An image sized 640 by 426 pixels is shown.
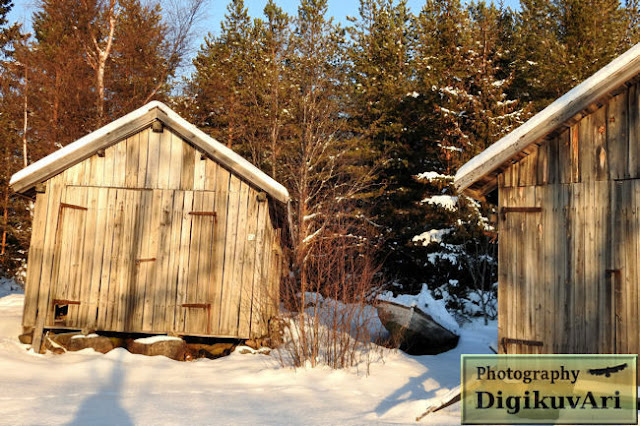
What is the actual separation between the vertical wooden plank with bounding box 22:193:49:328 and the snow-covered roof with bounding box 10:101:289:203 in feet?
1.62

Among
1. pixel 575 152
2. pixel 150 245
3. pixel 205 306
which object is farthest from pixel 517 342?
pixel 150 245

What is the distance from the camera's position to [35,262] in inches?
410

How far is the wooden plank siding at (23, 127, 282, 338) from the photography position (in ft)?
34.0

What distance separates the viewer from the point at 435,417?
6180 mm

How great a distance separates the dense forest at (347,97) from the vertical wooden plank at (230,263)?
751cm

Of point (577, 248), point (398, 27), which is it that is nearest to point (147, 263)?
point (577, 248)

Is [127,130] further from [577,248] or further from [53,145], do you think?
[53,145]

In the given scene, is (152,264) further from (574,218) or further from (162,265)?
(574,218)

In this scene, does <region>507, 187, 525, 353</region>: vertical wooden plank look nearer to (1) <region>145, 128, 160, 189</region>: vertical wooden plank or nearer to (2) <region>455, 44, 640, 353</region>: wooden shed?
(2) <region>455, 44, 640, 353</region>: wooden shed

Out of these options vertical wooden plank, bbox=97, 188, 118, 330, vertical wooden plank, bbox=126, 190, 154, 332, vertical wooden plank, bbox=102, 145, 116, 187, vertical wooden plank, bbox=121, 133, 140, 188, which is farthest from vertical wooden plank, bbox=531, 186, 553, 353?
vertical wooden plank, bbox=102, 145, 116, 187

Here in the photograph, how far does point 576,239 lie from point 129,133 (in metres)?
8.36

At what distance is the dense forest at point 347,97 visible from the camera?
63.5 feet

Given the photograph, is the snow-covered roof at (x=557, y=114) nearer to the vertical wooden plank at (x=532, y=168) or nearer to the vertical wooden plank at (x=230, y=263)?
the vertical wooden plank at (x=532, y=168)

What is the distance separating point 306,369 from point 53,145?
1661 centimetres
